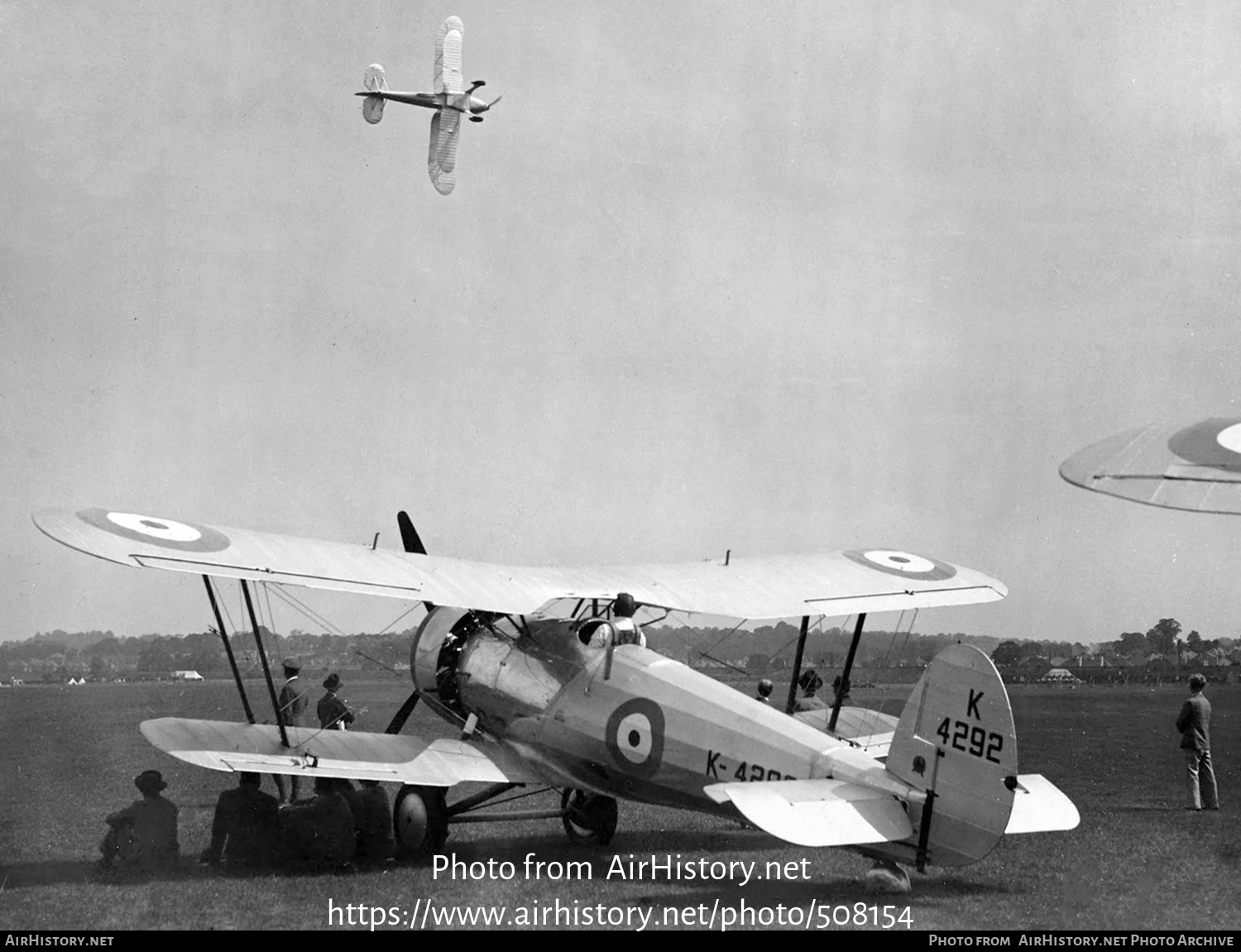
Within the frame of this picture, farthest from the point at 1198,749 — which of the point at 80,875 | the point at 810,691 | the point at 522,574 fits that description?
the point at 80,875

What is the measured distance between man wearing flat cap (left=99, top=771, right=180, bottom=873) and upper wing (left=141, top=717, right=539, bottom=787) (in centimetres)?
35

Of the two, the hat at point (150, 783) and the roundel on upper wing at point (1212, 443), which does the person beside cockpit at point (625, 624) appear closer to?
the hat at point (150, 783)

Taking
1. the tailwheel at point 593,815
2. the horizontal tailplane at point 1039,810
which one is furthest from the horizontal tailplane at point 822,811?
the tailwheel at point 593,815

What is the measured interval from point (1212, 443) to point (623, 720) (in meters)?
4.12

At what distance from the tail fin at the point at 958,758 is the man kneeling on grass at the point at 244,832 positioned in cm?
405

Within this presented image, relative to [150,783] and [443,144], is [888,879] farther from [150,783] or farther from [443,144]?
[443,144]

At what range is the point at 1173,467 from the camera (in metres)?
4.68

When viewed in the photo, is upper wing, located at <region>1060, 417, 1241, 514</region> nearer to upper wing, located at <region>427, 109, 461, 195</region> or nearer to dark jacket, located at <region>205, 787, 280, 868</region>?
dark jacket, located at <region>205, 787, 280, 868</region>

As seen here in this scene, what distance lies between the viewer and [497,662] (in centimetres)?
884

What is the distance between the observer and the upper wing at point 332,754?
25.1ft

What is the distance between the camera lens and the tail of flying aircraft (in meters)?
17.1

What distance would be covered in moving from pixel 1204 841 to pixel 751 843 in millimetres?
3312
